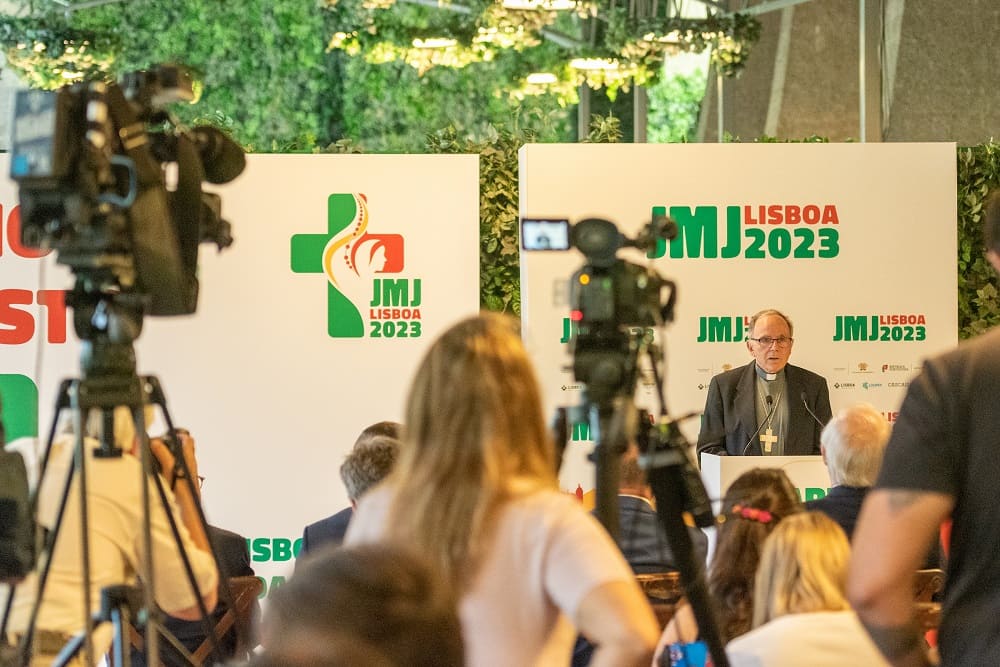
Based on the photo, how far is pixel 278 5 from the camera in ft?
59.9

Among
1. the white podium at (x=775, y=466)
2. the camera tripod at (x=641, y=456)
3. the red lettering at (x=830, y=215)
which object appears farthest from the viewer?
the red lettering at (x=830, y=215)

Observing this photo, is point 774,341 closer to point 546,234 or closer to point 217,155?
point 546,234

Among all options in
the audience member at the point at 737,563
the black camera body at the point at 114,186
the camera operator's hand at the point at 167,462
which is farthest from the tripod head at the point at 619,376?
the camera operator's hand at the point at 167,462

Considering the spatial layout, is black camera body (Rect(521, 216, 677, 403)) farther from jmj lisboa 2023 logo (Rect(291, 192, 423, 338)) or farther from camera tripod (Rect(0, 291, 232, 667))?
jmj lisboa 2023 logo (Rect(291, 192, 423, 338))

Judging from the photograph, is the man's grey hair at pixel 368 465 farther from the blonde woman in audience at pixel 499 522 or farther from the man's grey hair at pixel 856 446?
the blonde woman in audience at pixel 499 522

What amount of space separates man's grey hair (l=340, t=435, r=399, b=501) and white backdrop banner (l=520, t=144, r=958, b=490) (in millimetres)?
3110

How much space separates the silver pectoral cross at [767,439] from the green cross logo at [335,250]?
213 cm

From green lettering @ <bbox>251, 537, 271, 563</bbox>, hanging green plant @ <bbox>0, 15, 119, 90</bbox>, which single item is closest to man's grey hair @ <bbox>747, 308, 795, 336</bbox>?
green lettering @ <bbox>251, 537, 271, 563</bbox>

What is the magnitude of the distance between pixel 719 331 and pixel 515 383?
16.4ft

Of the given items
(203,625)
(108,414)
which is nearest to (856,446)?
(203,625)

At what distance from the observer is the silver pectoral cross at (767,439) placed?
6.48 m

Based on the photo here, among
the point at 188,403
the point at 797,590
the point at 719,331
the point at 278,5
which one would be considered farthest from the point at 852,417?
the point at 278,5

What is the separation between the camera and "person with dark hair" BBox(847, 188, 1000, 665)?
6.56 ft

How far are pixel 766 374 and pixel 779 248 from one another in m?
0.89
